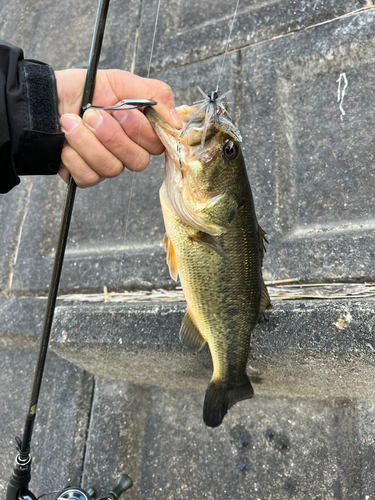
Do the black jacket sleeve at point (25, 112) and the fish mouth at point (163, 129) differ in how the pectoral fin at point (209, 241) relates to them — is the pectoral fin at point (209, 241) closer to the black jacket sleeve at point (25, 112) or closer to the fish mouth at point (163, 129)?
the fish mouth at point (163, 129)

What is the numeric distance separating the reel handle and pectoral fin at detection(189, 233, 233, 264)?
61.9 inches

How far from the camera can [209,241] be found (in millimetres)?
1722

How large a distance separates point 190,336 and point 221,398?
1.12 ft

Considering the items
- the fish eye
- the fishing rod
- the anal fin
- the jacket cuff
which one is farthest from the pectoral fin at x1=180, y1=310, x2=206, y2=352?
the jacket cuff

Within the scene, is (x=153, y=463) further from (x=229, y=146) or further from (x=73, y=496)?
(x=229, y=146)

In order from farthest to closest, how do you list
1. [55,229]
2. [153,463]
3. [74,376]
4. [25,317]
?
[55,229] < [25,317] < [74,376] < [153,463]

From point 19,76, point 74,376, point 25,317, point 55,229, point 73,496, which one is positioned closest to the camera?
point 19,76

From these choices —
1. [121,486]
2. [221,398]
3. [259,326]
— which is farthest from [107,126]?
[121,486]

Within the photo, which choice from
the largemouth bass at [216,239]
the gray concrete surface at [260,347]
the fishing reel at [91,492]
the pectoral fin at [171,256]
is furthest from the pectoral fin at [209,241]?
the fishing reel at [91,492]

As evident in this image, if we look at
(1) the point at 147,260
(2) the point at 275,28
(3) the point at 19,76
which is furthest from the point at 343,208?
(3) the point at 19,76

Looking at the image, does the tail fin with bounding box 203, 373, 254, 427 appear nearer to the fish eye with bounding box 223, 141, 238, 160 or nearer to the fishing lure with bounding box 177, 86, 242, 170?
the fish eye with bounding box 223, 141, 238, 160

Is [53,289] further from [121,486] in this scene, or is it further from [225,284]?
[121,486]

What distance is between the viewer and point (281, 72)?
2873 millimetres

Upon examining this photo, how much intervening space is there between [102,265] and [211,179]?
1.44 meters
